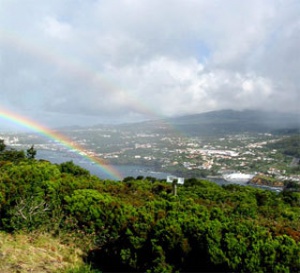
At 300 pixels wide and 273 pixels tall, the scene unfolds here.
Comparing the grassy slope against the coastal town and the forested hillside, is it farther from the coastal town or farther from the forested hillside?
the coastal town

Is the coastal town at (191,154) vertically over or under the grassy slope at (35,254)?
under

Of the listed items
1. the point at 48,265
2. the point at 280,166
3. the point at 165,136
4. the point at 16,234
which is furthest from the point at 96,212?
the point at 165,136

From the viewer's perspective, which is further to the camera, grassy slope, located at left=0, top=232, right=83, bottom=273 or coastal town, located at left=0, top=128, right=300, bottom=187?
coastal town, located at left=0, top=128, right=300, bottom=187

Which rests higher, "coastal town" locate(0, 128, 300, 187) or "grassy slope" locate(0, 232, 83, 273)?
"grassy slope" locate(0, 232, 83, 273)

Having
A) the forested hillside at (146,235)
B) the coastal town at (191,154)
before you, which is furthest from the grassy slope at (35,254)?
the coastal town at (191,154)

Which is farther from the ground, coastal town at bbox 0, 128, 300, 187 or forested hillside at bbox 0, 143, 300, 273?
forested hillside at bbox 0, 143, 300, 273

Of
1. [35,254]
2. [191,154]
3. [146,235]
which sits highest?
[146,235]

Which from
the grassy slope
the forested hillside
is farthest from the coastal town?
the grassy slope

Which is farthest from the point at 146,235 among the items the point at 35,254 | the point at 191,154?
the point at 191,154

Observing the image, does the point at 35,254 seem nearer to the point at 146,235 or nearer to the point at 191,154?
the point at 146,235

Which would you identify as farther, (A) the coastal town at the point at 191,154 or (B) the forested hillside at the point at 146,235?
(A) the coastal town at the point at 191,154

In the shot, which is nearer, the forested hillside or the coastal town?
the forested hillside

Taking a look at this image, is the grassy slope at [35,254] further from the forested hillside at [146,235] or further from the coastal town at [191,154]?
the coastal town at [191,154]
